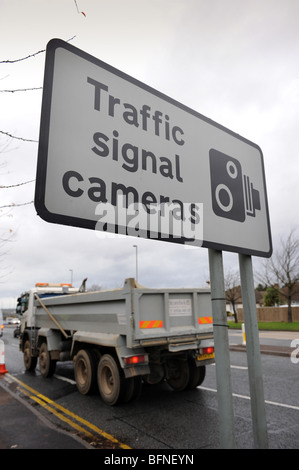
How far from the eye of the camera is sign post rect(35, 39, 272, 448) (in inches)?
53.1

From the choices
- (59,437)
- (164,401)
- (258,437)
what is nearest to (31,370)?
(164,401)

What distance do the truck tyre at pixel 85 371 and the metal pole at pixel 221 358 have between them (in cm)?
570

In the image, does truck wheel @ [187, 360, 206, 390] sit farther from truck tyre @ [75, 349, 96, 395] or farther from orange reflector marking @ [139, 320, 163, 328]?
truck tyre @ [75, 349, 96, 395]

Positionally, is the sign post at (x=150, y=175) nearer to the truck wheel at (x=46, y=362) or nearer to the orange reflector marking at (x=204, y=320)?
the orange reflector marking at (x=204, y=320)

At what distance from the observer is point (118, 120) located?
61.7 inches

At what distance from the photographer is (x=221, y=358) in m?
1.75

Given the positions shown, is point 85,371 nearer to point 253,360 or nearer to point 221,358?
point 253,360

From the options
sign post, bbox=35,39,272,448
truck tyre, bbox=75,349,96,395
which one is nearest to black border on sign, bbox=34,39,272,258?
sign post, bbox=35,39,272,448

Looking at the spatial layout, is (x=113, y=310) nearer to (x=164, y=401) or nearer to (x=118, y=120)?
(x=164, y=401)

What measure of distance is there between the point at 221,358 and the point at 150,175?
3.41 feet

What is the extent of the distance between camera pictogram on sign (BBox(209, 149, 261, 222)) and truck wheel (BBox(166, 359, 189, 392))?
5.79 m

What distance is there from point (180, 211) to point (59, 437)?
468 centimetres

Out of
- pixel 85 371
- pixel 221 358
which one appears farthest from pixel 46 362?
pixel 221 358
